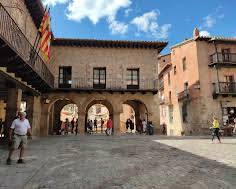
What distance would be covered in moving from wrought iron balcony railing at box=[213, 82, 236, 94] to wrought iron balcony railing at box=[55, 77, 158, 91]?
670cm

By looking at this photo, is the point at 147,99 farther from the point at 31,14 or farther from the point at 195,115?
the point at 31,14

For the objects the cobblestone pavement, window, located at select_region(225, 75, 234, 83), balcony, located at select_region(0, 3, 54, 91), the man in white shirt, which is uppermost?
window, located at select_region(225, 75, 234, 83)

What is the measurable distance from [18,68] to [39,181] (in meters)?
7.21

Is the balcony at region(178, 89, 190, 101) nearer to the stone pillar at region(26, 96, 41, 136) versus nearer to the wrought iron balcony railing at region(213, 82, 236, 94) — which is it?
the wrought iron balcony railing at region(213, 82, 236, 94)

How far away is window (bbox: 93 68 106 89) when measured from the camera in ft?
68.6

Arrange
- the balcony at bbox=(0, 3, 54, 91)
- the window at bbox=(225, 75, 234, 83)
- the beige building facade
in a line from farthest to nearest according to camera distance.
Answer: the window at bbox=(225, 75, 234, 83) < the beige building facade < the balcony at bbox=(0, 3, 54, 91)

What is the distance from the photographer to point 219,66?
943 inches

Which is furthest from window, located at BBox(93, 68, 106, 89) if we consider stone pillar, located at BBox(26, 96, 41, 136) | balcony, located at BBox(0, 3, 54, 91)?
balcony, located at BBox(0, 3, 54, 91)

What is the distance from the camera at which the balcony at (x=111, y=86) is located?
20172 mm

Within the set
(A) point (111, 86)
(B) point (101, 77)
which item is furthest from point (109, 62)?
(A) point (111, 86)

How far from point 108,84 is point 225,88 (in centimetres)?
1151

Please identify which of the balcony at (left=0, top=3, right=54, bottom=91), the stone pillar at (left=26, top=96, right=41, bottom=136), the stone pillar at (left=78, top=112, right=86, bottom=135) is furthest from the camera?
the stone pillar at (left=78, top=112, right=86, bottom=135)

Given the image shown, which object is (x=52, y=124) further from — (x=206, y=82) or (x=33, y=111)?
(x=206, y=82)

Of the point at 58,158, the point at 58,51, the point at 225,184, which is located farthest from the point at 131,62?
the point at 225,184
